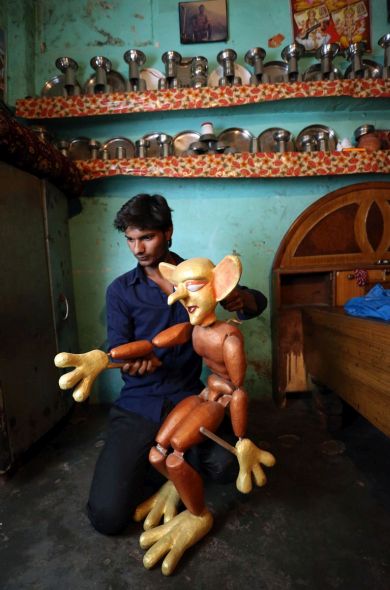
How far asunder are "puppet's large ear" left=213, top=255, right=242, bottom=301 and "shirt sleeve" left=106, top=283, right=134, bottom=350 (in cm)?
58

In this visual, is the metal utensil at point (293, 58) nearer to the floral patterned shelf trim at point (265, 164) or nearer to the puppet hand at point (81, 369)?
the floral patterned shelf trim at point (265, 164)

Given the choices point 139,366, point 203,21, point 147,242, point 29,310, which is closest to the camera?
point 139,366

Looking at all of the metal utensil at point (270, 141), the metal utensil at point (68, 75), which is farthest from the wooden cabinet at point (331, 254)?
the metal utensil at point (68, 75)

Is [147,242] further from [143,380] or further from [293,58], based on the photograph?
[293,58]

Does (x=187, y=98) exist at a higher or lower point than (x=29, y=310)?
higher

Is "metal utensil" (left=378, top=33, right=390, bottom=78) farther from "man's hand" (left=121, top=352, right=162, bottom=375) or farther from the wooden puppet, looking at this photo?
"man's hand" (left=121, top=352, right=162, bottom=375)

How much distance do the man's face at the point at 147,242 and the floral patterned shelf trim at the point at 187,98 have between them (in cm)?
129

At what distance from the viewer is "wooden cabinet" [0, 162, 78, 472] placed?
1631 millimetres

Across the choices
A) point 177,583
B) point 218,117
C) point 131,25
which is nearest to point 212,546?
point 177,583

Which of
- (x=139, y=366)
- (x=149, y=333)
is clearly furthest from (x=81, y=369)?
(x=149, y=333)

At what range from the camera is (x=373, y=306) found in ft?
5.36

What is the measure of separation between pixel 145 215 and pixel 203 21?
2.08 metres

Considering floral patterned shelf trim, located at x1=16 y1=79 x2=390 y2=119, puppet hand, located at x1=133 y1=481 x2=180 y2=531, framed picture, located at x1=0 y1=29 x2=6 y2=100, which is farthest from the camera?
framed picture, located at x1=0 y1=29 x2=6 y2=100

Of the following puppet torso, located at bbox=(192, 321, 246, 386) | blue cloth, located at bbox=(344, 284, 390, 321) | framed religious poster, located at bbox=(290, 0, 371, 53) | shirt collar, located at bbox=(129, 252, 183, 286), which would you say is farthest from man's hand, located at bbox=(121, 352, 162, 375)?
framed religious poster, located at bbox=(290, 0, 371, 53)
